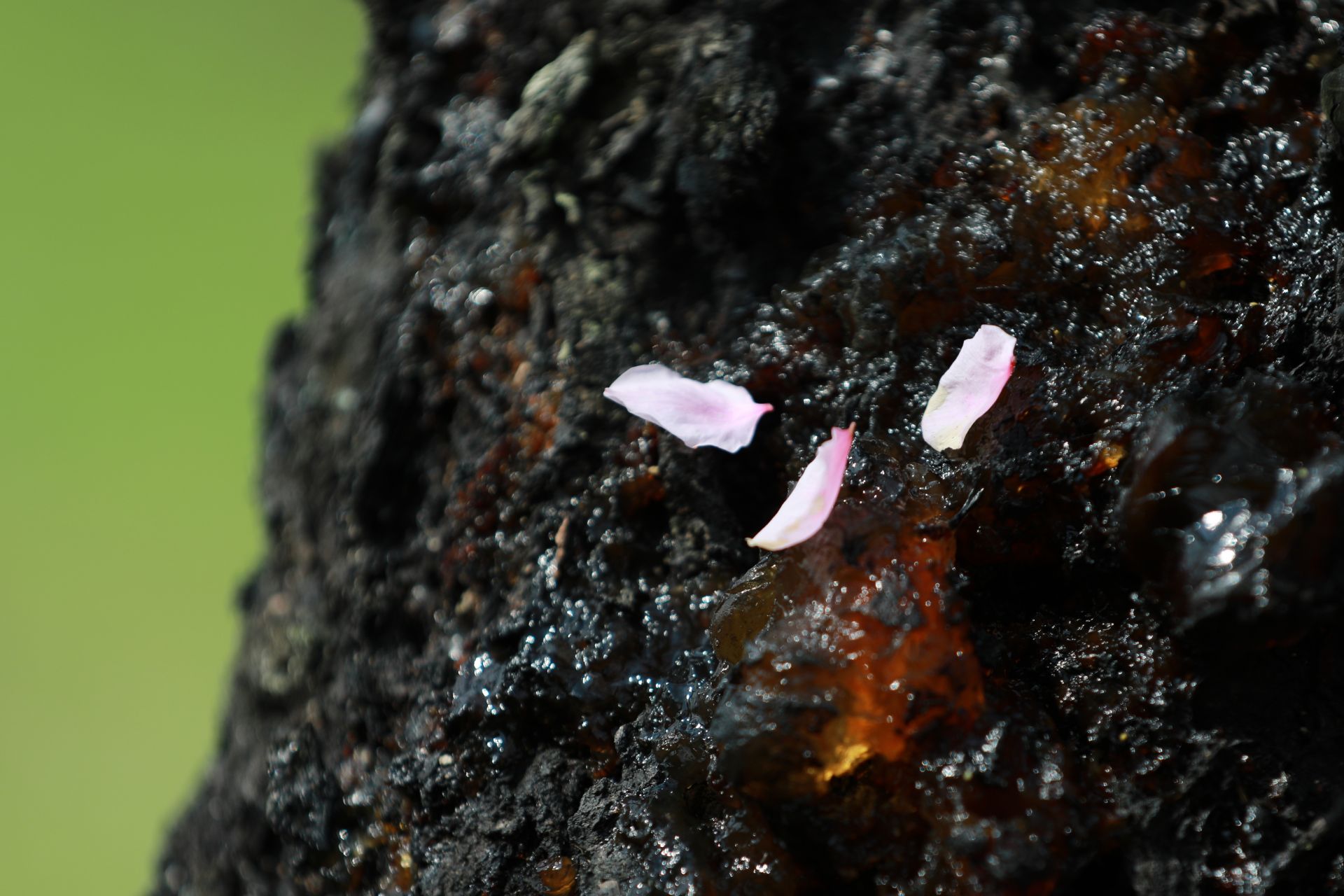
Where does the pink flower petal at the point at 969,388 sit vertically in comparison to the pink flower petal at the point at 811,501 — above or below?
above

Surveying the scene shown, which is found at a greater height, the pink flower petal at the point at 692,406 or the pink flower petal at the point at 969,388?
the pink flower petal at the point at 969,388

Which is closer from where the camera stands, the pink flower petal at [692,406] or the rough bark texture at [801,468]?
the rough bark texture at [801,468]

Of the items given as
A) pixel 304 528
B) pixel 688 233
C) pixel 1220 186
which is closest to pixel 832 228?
pixel 688 233

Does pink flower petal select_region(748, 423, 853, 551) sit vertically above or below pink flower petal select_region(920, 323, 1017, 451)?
below
